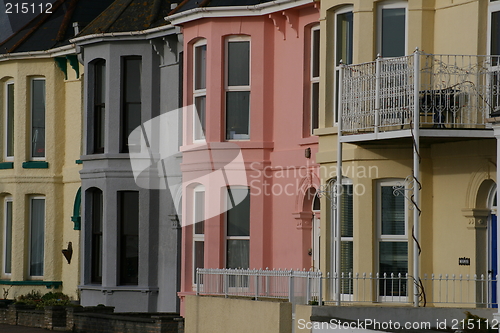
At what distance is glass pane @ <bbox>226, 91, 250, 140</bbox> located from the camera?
21297 millimetres

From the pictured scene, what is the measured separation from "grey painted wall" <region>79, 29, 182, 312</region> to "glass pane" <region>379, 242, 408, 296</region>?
7.72m

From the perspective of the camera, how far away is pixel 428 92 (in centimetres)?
1602

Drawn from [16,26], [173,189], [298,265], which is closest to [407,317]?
[298,265]

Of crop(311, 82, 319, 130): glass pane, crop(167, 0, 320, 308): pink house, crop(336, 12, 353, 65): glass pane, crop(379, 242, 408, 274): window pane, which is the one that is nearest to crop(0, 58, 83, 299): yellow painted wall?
crop(167, 0, 320, 308): pink house

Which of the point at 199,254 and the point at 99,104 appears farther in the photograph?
the point at 99,104

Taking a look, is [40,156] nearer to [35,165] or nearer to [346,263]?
[35,165]

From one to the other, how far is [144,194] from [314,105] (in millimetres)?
5896

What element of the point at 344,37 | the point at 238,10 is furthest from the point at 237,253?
the point at 344,37

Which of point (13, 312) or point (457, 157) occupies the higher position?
point (457, 157)

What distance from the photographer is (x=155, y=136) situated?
24.7 m

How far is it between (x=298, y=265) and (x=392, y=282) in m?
3.59

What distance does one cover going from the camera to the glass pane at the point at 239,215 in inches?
840

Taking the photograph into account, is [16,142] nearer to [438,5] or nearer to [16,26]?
[16,26]

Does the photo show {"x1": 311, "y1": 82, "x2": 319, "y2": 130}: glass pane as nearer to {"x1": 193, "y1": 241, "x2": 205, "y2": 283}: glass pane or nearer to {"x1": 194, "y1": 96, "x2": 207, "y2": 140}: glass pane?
{"x1": 194, "y1": 96, "x2": 207, "y2": 140}: glass pane
